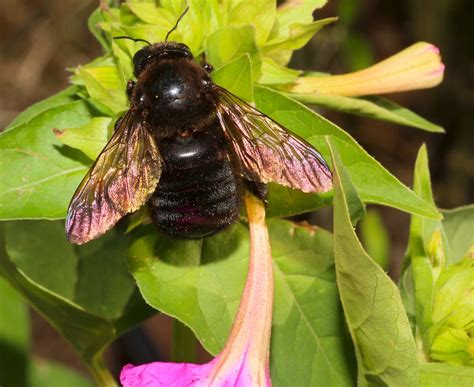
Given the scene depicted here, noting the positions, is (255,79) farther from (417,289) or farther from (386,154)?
(386,154)

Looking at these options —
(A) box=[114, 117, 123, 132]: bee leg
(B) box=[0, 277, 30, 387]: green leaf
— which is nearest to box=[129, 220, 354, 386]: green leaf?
(A) box=[114, 117, 123, 132]: bee leg

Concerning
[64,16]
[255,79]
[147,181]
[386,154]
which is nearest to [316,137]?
[255,79]

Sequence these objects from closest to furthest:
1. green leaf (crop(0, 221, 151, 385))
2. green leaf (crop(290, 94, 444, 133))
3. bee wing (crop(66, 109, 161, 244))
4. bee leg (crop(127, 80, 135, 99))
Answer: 1. bee wing (crop(66, 109, 161, 244))
2. bee leg (crop(127, 80, 135, 99))
3. green leaf (crop(290, 94, 444, 133))
4. green leaf (crop(0, 221, 151, 385))

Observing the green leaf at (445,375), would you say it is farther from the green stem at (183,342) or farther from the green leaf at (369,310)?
the green stem at (183,342)

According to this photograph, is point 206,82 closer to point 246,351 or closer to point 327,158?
point 327,158

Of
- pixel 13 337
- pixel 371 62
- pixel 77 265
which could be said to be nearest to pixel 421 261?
pixel 77 265

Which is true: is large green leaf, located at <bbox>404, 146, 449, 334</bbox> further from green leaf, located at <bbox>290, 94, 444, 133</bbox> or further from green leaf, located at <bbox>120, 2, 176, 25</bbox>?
green leaf, located at <bbox>120, 2, 176, 25</bbox>
